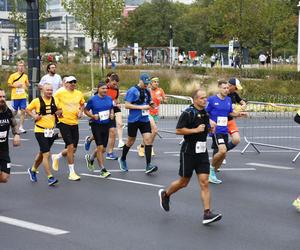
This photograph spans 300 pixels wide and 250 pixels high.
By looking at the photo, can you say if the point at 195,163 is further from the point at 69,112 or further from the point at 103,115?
the point at 103,115

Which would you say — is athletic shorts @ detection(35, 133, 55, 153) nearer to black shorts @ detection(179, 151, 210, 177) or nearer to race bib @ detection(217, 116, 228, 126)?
race bib @ detection(217, 116, 228, 126)

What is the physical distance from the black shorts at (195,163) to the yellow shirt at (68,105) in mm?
3218

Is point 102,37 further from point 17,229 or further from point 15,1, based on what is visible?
point 17,229

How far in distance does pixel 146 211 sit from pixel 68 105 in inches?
115

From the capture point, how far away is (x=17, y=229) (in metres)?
7.91

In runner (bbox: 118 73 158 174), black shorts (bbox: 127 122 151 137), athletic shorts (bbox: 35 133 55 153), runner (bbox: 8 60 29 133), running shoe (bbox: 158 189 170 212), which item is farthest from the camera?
runner (bbox: 8 60 29 133)

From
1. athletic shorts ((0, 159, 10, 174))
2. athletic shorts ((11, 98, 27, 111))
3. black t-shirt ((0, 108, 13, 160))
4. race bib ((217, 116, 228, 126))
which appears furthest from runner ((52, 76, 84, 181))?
athletic shorts ((11, 98, 27, 111))

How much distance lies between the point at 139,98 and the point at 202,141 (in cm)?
358

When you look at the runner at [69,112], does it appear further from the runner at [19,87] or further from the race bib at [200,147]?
the runner at [19,87]

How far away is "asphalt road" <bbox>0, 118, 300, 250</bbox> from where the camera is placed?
737cm

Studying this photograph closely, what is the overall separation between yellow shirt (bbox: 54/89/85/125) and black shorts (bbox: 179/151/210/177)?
10.6 ft

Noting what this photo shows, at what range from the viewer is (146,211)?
8.88m

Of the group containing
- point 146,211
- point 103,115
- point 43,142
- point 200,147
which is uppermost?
point 103,115

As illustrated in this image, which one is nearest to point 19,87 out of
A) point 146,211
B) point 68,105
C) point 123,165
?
point 123,165
